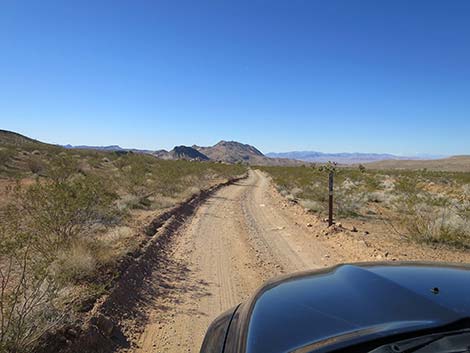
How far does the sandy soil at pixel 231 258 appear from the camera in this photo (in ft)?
17.0

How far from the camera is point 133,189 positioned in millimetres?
18062

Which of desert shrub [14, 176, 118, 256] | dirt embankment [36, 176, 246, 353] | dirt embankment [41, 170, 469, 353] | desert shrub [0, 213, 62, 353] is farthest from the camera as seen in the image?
desert shrub [14, 176, 118, 256]

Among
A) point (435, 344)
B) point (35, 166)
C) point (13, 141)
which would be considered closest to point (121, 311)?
point (435, 344)

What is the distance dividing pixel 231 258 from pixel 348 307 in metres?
6.36

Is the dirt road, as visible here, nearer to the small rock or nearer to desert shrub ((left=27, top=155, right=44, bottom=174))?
the small rock

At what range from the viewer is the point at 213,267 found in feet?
25.3

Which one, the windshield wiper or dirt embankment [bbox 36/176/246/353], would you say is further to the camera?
dirt embankment [bbox 36/176/246/353]

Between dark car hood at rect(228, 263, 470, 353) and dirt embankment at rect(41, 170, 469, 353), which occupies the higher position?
dark car hood at rect(228, 263, 470, 353)

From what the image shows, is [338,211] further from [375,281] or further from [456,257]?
[375,281]

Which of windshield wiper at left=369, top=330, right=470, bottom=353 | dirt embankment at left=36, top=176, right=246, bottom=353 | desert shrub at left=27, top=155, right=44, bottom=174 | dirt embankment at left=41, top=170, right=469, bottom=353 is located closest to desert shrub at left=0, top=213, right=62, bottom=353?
dirt embankment at left=36, top=176, right=246, bottom=353

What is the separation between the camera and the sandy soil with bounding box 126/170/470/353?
204 inches

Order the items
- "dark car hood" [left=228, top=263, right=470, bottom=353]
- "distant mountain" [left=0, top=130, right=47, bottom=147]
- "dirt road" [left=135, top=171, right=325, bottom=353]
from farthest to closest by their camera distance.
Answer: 1. "distant mountain" [left=0, top=130, right=47, bottom=147]
2. "dirt road" [left=135, top=171, right=325, bottom=353]
3. "dark car hood" [left=228, top=263, right=470, bottom=353]

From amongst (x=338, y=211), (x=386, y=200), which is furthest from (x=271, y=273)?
(x=386, y=200)

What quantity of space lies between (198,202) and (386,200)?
9891mm
